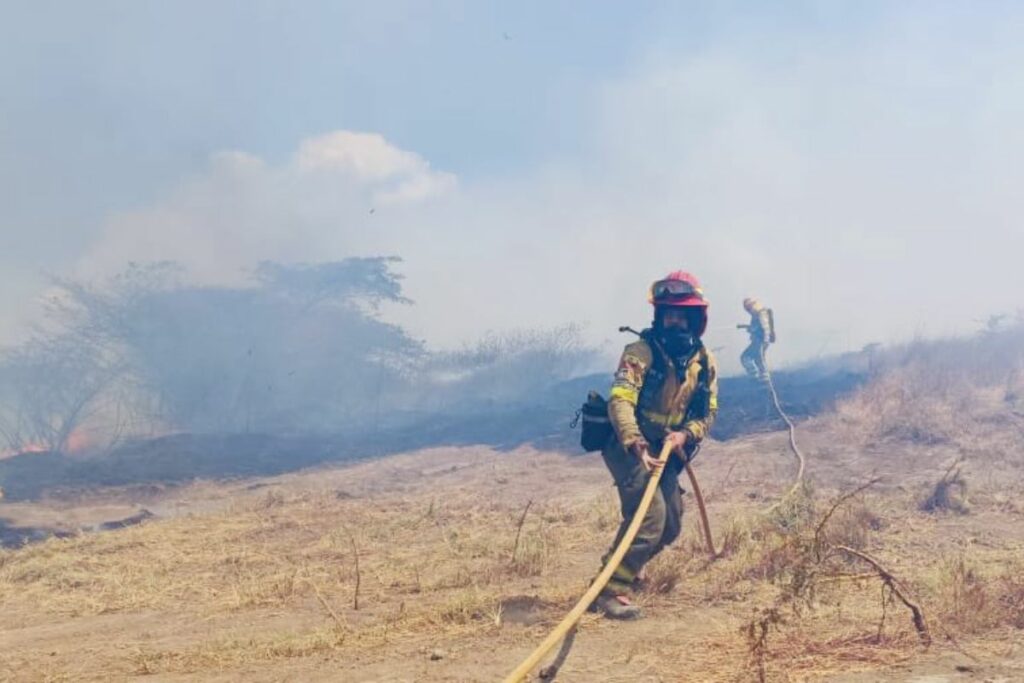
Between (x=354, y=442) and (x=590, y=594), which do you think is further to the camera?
(x=354, y=442)

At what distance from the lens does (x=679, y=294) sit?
5.00 metres

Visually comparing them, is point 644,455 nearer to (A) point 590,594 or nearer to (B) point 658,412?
(B) point 658,412

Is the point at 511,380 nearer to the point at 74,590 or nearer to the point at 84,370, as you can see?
the point at 84,370

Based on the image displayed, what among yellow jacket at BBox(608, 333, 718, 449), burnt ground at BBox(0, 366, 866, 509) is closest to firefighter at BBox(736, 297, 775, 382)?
burnt ground at BBox(0, 366, 866, 509)

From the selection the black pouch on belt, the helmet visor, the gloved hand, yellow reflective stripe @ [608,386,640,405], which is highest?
the helmet visor

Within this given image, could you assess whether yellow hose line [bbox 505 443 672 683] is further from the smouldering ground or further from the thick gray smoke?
the thick gray smoke

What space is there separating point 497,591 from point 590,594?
1968mm

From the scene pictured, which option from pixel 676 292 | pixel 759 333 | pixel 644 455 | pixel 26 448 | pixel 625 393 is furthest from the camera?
pixel 26 448

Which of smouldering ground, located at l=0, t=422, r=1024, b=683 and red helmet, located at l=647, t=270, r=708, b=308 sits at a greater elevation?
red helmet, located at l=647, t=270, r=708, b=308

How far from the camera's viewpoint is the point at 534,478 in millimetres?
12664

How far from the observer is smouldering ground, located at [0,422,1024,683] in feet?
13.0

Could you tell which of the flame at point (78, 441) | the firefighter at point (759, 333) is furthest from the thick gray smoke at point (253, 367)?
the firefighter at point (759, 333)

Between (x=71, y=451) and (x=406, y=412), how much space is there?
9.34m

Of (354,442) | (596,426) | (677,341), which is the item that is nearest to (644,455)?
(596,426)
